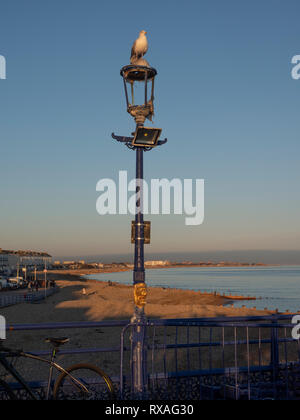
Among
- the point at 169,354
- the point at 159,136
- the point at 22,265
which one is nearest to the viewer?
the point at 159,136

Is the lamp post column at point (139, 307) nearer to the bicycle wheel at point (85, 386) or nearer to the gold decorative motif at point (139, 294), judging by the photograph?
the gold decorative motif at point (139, 294)

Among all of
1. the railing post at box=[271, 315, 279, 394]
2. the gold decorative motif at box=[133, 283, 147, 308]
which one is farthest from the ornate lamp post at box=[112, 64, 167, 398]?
the railing post at box=[271, 315, 279, 394]

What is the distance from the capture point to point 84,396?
21.1 feet

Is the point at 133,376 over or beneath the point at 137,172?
beneath

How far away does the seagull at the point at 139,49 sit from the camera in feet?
27.1

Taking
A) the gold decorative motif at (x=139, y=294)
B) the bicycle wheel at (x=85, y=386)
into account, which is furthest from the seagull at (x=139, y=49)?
the bicycle wheel at (x=85, y=386)

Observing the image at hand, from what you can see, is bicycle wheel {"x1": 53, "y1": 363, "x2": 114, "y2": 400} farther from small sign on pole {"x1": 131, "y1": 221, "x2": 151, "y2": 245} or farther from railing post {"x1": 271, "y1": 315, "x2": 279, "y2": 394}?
railing post {"x1": 271, "y1": 315, "x2": 279, "y2": 394}

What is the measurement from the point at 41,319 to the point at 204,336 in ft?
49.3

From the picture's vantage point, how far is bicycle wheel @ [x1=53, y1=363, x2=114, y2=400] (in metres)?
6.48

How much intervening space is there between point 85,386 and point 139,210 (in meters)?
3.10

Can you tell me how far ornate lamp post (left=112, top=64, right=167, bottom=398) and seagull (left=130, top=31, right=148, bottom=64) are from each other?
27 cm

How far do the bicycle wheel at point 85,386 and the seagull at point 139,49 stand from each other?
18.8ft
